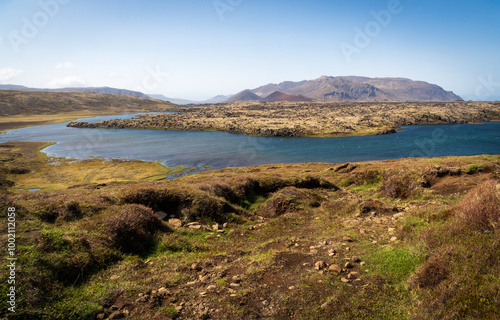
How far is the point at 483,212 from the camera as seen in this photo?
352 inches

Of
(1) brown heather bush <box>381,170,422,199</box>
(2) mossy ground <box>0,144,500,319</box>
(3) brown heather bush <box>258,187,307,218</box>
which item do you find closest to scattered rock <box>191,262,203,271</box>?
(2) mossy ground <box>0,144,500,319</box>

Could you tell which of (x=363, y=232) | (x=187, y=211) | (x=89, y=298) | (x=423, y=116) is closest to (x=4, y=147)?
(x=187, y=211)

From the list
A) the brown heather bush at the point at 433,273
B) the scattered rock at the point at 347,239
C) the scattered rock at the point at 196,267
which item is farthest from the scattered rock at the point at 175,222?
the brown heather bush at the point at 433,273

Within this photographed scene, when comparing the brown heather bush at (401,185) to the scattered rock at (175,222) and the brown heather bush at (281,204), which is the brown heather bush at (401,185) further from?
the scattered rock at (175,222)

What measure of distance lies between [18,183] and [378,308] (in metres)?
62.5

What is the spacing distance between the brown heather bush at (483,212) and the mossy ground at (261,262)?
4 centimetres

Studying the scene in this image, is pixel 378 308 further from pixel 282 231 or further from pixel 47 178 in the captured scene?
pixel 47 178

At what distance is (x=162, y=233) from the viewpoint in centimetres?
1477

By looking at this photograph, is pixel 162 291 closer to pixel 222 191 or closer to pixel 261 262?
pixel 261 262

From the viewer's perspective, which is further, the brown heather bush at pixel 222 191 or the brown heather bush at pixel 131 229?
the brown heather bush at pixel 222 191

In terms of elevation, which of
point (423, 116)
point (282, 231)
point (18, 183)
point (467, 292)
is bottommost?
point (18, 183)

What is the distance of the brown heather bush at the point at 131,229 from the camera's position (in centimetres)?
1265

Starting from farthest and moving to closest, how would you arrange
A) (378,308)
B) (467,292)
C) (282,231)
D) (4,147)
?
(4,147) < (282,231) < (378,308) < (467,292)

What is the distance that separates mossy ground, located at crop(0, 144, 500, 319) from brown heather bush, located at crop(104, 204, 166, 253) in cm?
8
